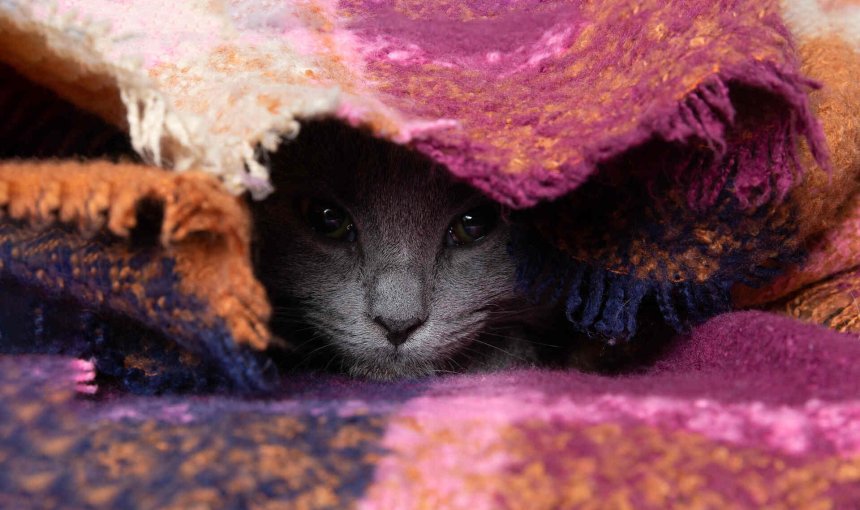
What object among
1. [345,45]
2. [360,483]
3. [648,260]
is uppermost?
[345,45]

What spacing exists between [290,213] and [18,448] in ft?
1.34

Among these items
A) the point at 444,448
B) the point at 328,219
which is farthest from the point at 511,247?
the point at 444,448

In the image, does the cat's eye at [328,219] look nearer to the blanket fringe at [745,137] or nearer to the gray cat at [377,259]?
the gray cat at [377,259]

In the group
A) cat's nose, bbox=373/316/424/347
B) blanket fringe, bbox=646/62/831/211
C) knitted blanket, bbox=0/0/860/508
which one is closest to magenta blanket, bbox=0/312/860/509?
knitted blanket, bbox=0/0/860/508

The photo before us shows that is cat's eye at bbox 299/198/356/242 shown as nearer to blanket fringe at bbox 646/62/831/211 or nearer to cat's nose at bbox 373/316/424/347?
cat's nose at bbox 373/316/424/347

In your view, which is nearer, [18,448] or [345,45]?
[18,448]

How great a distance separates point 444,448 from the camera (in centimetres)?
36

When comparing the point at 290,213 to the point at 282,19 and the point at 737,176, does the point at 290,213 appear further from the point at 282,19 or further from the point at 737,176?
the point at 737,176

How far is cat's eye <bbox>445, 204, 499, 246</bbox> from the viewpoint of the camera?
0.72 metres

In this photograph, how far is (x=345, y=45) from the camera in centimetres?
61

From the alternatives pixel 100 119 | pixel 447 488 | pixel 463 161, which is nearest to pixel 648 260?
pixel 463 161

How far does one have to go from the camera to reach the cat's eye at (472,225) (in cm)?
72

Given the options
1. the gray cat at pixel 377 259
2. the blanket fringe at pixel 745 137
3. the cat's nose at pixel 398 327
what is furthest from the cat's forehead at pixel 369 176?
the blanket fringe at pixel 745 137

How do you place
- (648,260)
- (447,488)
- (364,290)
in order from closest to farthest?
(447,488)
(648,260)
(364,290)
